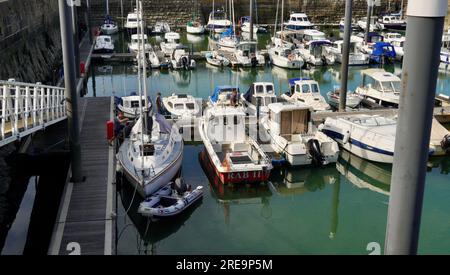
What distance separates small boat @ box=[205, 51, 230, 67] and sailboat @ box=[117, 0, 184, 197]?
65.8 ft

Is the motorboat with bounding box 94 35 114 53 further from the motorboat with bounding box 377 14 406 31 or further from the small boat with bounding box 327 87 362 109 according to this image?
the motorboat with bounding box 377 14 406 31

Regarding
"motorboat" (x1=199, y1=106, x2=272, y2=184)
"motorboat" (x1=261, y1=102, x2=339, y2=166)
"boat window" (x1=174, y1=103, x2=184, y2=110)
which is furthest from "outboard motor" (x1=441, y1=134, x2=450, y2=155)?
"boat window" (x1=174, y1=103, x2=184, y2=110)

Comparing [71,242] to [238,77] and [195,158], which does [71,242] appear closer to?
[195,158]

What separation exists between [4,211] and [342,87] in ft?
50.1

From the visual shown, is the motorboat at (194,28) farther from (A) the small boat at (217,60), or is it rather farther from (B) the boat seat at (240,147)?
(B) the boat seat at (240,147)

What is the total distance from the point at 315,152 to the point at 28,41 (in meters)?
18.4

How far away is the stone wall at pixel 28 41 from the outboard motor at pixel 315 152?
12.8 metres

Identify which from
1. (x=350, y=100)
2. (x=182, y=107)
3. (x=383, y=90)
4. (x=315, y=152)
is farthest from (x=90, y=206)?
(x=383, y=90)

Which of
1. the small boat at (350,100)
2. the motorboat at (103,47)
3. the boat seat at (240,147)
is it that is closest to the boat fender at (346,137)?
the boat seat at (240,147)

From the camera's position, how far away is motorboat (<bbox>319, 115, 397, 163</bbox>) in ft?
60.7

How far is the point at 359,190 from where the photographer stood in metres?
17.4

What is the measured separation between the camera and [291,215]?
1552cm

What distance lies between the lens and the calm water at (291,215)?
44.4 ft

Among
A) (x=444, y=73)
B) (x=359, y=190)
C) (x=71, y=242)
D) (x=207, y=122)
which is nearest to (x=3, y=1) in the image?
(x=207, y=122)
